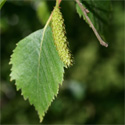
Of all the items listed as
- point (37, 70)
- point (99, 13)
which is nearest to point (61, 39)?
point (37, 70)

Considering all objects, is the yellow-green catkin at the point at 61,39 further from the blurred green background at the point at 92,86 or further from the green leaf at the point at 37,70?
the blurred green background at the point at 92,86

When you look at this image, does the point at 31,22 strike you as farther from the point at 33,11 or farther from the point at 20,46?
the point at 20,46

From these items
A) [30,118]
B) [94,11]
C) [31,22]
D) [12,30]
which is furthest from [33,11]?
[30,118]

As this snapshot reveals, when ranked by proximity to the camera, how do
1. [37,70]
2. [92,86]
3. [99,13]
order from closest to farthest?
[37,70] → [99,13] → [92,86]

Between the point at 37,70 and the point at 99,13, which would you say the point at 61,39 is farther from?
the point at 99,13

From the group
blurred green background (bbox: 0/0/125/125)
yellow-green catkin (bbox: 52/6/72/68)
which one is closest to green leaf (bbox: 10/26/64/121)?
yellow-green catkin (bbox: 52/6/72/68)

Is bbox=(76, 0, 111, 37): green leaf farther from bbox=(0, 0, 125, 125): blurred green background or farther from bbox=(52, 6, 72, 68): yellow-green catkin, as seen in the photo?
bbox=(0, 0, 125, 125): blurred green background
